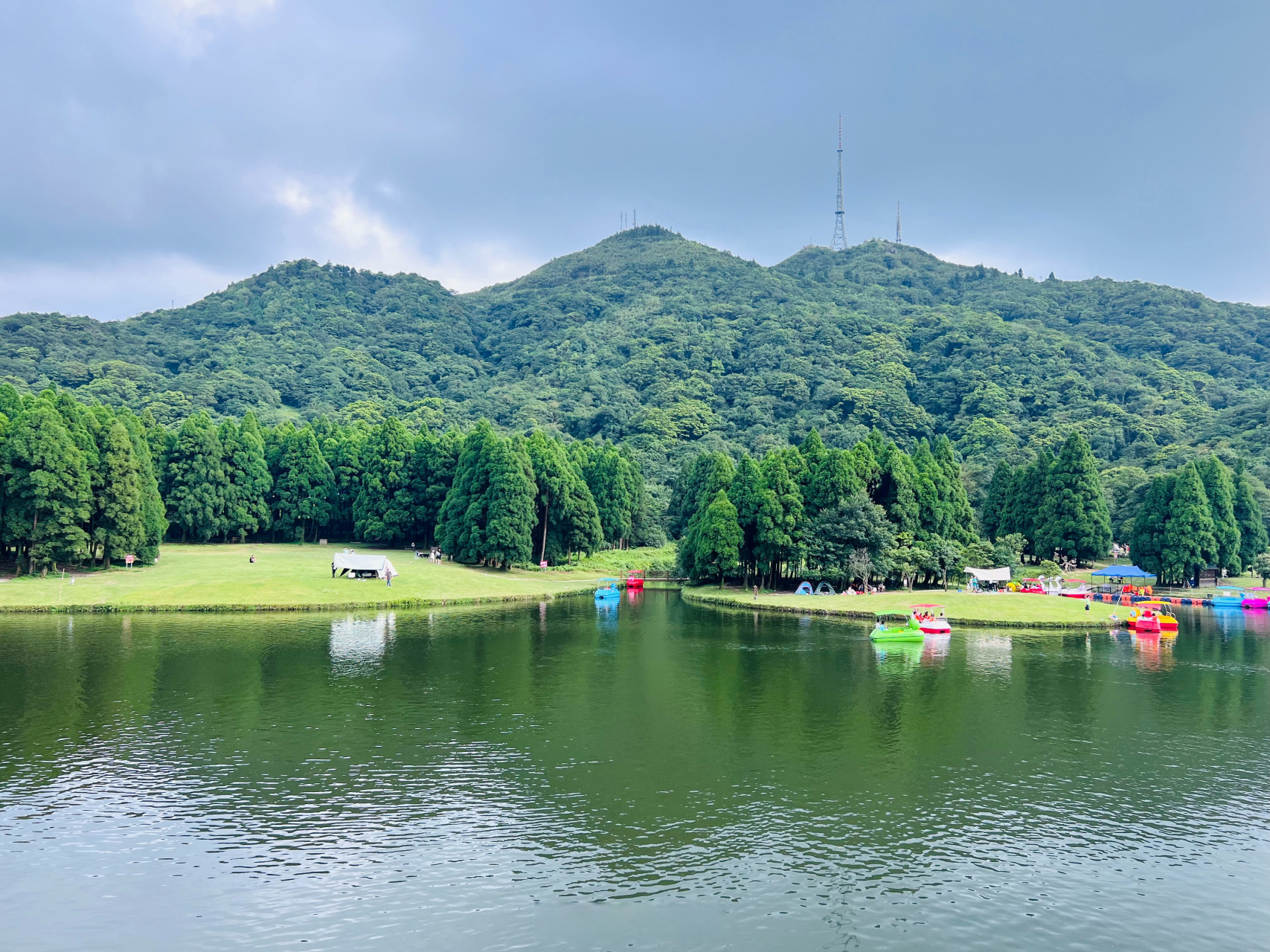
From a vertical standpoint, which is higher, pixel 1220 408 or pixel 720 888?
pixel 1220 408

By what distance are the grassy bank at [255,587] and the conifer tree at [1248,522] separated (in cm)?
7215

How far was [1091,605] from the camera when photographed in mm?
72125

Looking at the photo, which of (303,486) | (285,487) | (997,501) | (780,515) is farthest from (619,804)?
(997,501)

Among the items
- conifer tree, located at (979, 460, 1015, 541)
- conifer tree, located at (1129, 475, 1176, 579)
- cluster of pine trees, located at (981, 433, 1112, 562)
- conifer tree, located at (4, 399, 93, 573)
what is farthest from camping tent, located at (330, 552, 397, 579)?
conifer tree, located at (1129, 475, 1176, 579)

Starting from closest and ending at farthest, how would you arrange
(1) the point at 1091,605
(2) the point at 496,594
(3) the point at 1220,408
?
1. (1) the point at 1091,605
2. (2) the point at 496,594
3. (3) the point at 1220,408

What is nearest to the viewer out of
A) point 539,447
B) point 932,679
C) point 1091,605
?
point 932,679

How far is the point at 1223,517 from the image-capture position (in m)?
91.4

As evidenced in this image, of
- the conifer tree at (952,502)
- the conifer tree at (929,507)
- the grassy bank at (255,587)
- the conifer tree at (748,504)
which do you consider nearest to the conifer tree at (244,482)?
the grassy bank at (255,587)

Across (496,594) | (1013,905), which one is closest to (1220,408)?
(496,594)

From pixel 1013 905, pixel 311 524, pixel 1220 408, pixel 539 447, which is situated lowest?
pixel 1013 905

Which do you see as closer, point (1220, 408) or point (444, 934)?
point (444, 934)

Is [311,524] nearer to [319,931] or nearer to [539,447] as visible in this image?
[539,447]

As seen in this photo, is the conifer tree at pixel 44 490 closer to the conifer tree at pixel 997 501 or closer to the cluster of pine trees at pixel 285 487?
the cluster of pine trees at pixel 285 487

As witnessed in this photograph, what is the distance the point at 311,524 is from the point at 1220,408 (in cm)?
17795
